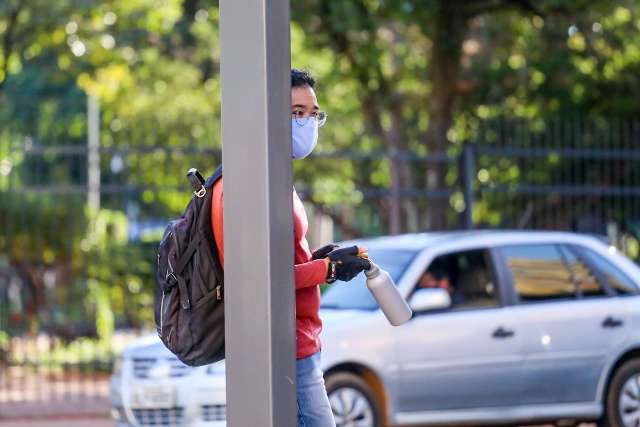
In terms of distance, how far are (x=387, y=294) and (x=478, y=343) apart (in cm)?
527

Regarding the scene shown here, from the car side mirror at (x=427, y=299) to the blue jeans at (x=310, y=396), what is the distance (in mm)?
5182

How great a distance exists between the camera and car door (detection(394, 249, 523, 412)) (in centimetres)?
1010

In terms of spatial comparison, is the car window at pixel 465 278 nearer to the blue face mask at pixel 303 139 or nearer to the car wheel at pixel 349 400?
the car wheel at pixel 349 400

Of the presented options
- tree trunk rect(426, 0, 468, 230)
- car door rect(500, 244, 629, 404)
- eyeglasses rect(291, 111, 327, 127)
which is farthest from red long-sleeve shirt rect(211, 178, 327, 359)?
tree trunk rect(426, 0, 468, 230)

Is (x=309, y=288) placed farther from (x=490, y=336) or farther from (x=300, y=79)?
(x=490, y=336)

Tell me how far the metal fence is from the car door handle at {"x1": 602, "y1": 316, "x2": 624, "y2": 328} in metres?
3.94

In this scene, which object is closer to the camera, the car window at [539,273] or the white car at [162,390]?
the white car at [162,390]

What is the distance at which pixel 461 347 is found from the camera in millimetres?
10266

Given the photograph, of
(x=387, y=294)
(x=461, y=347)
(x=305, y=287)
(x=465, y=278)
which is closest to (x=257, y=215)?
(x=305, y=287)

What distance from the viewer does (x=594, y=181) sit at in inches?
679

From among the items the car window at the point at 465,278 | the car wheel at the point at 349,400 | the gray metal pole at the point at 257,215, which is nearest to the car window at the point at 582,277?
the car window at the point at 465,278

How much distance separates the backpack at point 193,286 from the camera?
4.68 m

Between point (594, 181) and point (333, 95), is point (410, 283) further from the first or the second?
point (333, 95)

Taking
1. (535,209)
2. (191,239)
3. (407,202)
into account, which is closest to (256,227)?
(191,239)
